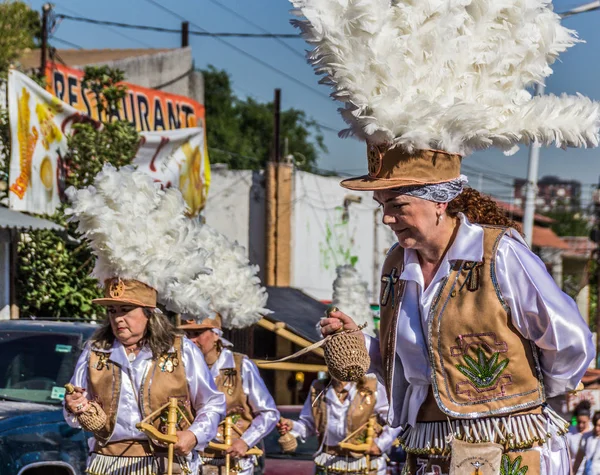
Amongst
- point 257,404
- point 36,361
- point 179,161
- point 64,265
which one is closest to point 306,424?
point 257,404

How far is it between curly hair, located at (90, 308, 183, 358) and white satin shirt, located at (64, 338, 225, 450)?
5cm

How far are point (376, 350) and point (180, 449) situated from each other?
211 centimetres

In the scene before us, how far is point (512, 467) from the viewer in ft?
13.9

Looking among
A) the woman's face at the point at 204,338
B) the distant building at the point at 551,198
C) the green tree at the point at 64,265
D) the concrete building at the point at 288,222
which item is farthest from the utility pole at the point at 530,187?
the woman's face at the point at 204,338

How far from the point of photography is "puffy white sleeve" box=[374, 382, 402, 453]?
9.95 meters

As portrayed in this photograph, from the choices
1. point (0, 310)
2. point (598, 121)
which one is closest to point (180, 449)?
point (598, 121)

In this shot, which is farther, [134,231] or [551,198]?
[551,198]

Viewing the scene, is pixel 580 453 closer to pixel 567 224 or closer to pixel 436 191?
pixel 436 191

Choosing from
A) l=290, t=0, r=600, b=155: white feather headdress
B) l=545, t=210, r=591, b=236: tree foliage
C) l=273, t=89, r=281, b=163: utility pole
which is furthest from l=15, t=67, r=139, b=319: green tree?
l=545, t=210, r=591, b=236: tree foliage

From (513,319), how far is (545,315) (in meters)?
0.13

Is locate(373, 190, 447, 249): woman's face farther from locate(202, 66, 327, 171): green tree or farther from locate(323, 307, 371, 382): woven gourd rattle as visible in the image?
locate(202, 66, 327, 171): green tree

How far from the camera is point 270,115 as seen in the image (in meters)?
45.2

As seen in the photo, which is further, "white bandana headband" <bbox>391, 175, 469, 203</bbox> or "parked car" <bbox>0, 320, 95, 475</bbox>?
"parked car" <bbox>0, 320, 95, 475</bbox>

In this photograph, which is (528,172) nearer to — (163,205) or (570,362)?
(163,205)
